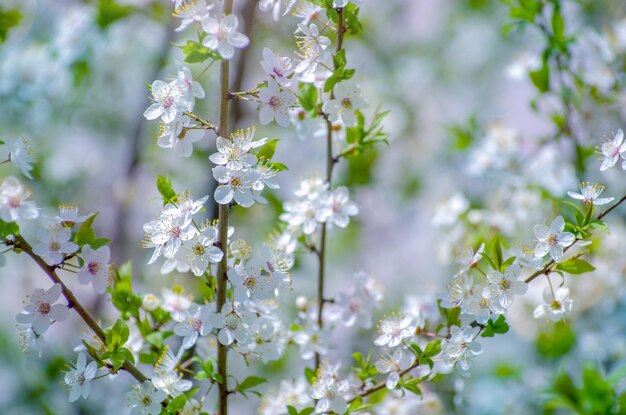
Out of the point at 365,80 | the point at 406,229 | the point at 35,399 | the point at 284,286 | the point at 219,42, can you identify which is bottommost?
the point at 406,229

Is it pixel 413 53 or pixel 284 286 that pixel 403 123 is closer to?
pixel 413 53

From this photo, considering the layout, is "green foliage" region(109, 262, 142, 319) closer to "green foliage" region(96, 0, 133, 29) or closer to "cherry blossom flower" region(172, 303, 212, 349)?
"cherry blossom flower" region(172, 303, 212, 349)

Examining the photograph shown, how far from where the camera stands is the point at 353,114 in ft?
2.53

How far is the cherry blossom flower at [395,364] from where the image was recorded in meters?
0.70

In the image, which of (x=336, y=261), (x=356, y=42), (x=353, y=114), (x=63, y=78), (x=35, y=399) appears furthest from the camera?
(x=356, y=42)

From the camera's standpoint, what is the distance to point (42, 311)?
647 millimetres

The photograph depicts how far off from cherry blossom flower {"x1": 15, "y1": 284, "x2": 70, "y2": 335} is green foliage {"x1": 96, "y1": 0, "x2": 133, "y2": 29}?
3.02 ft

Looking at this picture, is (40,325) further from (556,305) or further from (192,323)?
(556,305)

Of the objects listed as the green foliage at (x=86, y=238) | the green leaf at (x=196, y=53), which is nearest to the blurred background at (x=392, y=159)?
the green foliage at (x=86, y=238)

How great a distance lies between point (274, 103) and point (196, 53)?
0.30 ft

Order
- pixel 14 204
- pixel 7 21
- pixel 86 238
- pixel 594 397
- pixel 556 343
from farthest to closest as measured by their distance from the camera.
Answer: pixel 556 343, pixel 7 21, pixel 594 397, pixel 86 238, pixel 14 204

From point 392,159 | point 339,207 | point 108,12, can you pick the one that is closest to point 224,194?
point 339,207

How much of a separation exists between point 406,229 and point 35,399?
1.29 meters

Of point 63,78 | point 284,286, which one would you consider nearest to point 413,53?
point 63,78
